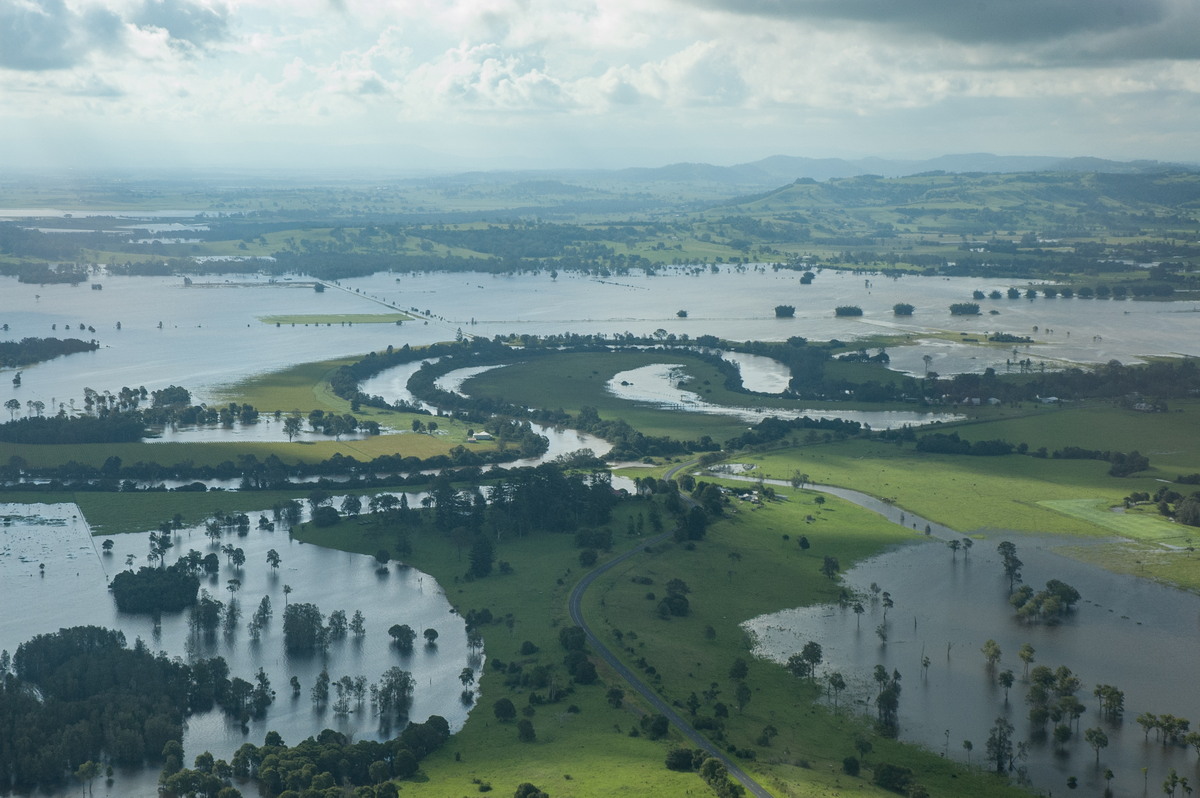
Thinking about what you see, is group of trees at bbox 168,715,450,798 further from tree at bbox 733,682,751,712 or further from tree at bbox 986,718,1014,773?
tree at bbox 986,718,1014,773

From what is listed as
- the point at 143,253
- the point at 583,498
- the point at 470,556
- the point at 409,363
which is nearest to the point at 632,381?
the point at 409,363

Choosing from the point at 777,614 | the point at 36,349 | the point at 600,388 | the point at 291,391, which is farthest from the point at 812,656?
the point at 36,349

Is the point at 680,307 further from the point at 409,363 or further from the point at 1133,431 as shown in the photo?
the point at 1133,431

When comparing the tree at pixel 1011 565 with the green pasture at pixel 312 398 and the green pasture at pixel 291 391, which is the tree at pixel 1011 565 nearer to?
the green pasture at pixel 312 398

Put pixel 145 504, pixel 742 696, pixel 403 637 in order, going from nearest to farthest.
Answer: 1. pixel 742 696
2. pixel 403 637
3. pixel 145 504

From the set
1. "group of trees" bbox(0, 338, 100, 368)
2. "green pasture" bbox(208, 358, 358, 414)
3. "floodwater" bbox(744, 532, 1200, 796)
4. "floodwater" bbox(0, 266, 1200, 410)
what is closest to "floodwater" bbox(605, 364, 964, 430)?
"floodwater" bbox(0, 266, 1200, 410)

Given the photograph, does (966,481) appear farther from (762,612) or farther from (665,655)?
(665,655)

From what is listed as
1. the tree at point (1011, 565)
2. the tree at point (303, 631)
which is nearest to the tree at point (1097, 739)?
the tree at point (1011, 565)

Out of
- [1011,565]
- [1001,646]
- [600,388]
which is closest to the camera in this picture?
[1001,646]

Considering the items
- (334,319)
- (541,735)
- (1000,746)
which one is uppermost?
(334,319)
